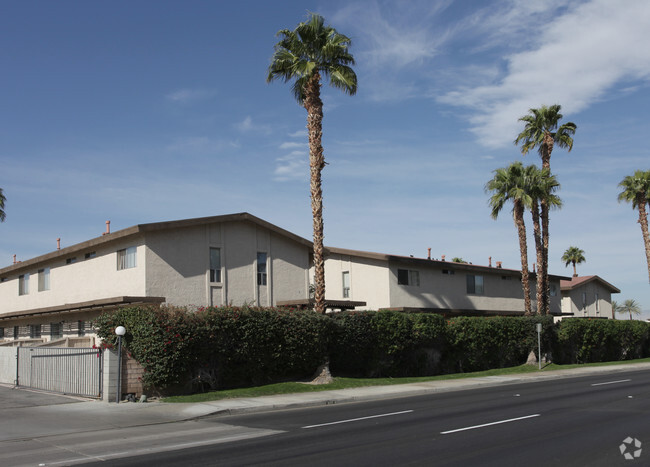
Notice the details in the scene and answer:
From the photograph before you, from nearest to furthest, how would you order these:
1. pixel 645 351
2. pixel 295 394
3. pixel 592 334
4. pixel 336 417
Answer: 1. pixel 336 417
2. pixel 295 394
3. pixel 592 334
4. pixel 645 351

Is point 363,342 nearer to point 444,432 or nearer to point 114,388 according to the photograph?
point 114,388

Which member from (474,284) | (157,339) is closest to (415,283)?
(474,284)

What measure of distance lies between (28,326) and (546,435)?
32207 mm

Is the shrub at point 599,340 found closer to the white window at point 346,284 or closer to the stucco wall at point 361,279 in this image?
the stucco wall at point 361,279

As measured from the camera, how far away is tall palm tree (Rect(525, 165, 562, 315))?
3634 cm

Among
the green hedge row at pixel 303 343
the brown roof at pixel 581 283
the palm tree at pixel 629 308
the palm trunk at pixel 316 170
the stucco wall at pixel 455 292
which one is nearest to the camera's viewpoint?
the green hedge row at pixel 303 343

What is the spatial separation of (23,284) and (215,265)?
14688mm

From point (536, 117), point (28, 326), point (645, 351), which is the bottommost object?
point (645, 351)

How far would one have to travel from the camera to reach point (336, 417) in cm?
1538

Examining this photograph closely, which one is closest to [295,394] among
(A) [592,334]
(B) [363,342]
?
(B) [363,342]

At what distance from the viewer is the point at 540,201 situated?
126 ft

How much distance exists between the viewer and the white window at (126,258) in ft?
85.8

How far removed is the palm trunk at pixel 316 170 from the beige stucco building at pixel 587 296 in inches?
1405

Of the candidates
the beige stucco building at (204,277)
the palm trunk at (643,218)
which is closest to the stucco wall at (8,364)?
the beige stucco building at (204,277)
